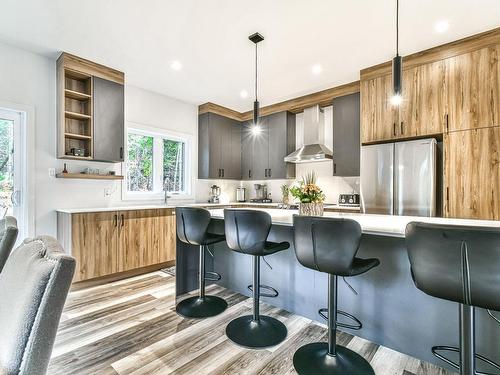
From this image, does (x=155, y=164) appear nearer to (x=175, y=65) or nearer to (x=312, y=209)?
(x=175, y=65)

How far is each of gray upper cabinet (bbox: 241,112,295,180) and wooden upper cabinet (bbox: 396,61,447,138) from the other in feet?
6.70

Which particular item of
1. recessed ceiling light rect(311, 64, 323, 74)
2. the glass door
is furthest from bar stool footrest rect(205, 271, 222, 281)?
recessed ceiling light rect(311, 64, 323, 74)

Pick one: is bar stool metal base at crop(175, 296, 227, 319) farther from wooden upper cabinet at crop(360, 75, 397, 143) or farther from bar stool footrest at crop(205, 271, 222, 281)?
wooden upper cabinet at crop(360, 75, 397, 143)

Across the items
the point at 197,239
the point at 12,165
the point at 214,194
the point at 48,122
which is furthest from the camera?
the point at 214,194

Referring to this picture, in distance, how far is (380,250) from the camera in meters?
1.92

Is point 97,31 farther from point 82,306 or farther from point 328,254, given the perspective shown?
point 328,254

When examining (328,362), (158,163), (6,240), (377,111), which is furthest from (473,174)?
(158,163)

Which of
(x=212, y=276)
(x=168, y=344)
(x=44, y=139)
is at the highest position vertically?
(x=44, y=139)

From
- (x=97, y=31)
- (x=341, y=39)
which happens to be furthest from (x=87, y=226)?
(x=341, y=39)

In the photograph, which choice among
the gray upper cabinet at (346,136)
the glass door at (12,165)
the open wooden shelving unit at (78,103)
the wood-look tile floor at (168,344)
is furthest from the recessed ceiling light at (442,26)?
the glass door at (12,165)

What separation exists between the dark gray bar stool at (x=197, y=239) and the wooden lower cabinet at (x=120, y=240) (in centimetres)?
121

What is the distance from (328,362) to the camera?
1.72 meters

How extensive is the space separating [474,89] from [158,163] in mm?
4298

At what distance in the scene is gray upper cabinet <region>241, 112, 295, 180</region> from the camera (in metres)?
4.90
